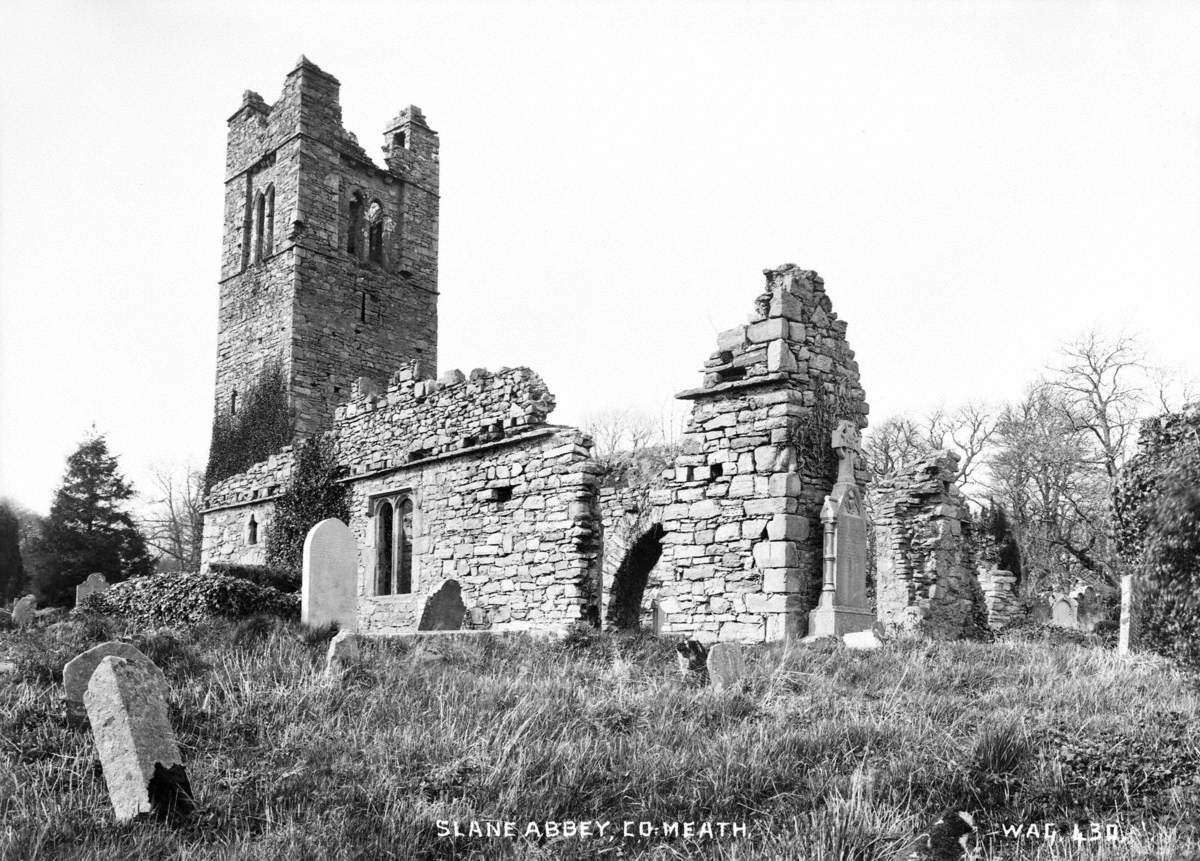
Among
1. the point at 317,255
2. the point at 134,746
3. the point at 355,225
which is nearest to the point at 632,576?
the point at 317,255

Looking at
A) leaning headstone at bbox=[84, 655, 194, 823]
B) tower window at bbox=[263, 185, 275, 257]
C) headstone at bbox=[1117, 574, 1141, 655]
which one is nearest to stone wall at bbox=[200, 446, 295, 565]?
tower window at bbox=[263, 185, 275, 257]

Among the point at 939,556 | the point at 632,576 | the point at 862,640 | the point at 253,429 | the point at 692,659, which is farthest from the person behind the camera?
the point at 253,429

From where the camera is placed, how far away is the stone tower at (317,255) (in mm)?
27922

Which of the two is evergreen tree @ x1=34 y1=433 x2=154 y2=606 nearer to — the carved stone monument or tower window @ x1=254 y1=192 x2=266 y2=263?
tower window @ x1=254 y1=192 x2=266 y2=263

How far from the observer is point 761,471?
1227cm

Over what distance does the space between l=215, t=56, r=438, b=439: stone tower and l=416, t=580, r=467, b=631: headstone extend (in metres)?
14.1

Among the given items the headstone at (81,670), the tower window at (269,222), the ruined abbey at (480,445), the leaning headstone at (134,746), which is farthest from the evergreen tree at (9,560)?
the leaning headstone at (134,746)

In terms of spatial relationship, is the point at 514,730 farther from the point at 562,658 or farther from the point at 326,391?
the point at 326,391

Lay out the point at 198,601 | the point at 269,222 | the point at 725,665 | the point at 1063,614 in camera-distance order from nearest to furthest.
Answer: the point at 725,665
the point at 198,601
the point at 1063,614
the point at 269,222

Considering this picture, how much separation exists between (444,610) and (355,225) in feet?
61.1

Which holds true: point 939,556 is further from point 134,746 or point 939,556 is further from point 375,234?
point 375,234

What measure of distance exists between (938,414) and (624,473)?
26.2 metres

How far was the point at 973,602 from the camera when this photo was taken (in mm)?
15859

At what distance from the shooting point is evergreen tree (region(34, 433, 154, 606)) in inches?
1241
